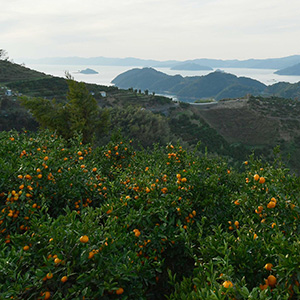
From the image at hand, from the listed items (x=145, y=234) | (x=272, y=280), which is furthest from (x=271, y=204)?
(x=145, y=234)

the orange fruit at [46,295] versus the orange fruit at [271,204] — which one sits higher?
the orange fruit at [271,204]

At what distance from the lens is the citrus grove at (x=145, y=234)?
2193 mm

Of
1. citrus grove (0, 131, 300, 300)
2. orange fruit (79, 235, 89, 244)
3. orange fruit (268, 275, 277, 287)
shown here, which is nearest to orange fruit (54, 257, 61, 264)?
citrus grove (0, 131, 300, 300)

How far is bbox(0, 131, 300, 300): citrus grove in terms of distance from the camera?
Answer: 219cm

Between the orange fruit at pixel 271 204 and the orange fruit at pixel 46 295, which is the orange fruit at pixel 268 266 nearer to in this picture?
the orange fruit at pixel 271 204

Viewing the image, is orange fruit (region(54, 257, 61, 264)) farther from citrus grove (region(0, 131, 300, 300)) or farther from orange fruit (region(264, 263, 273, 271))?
orange fruit (region(264, 263, 273, 271))

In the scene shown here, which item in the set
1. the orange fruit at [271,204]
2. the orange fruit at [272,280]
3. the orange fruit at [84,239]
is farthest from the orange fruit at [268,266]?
the orange fruit at [84,239]

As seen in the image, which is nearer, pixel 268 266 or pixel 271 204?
pixel 268 266

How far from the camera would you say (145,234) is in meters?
3.21

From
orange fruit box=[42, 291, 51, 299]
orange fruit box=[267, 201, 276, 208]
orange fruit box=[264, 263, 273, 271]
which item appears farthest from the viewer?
orange fruit box=[267, 201, 276, 208]

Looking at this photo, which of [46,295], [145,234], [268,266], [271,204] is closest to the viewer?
[46,295]

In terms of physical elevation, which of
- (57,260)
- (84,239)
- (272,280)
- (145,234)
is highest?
(84,239)

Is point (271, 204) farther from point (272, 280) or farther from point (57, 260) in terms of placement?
point (57, 260)

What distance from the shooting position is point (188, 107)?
5244cm
